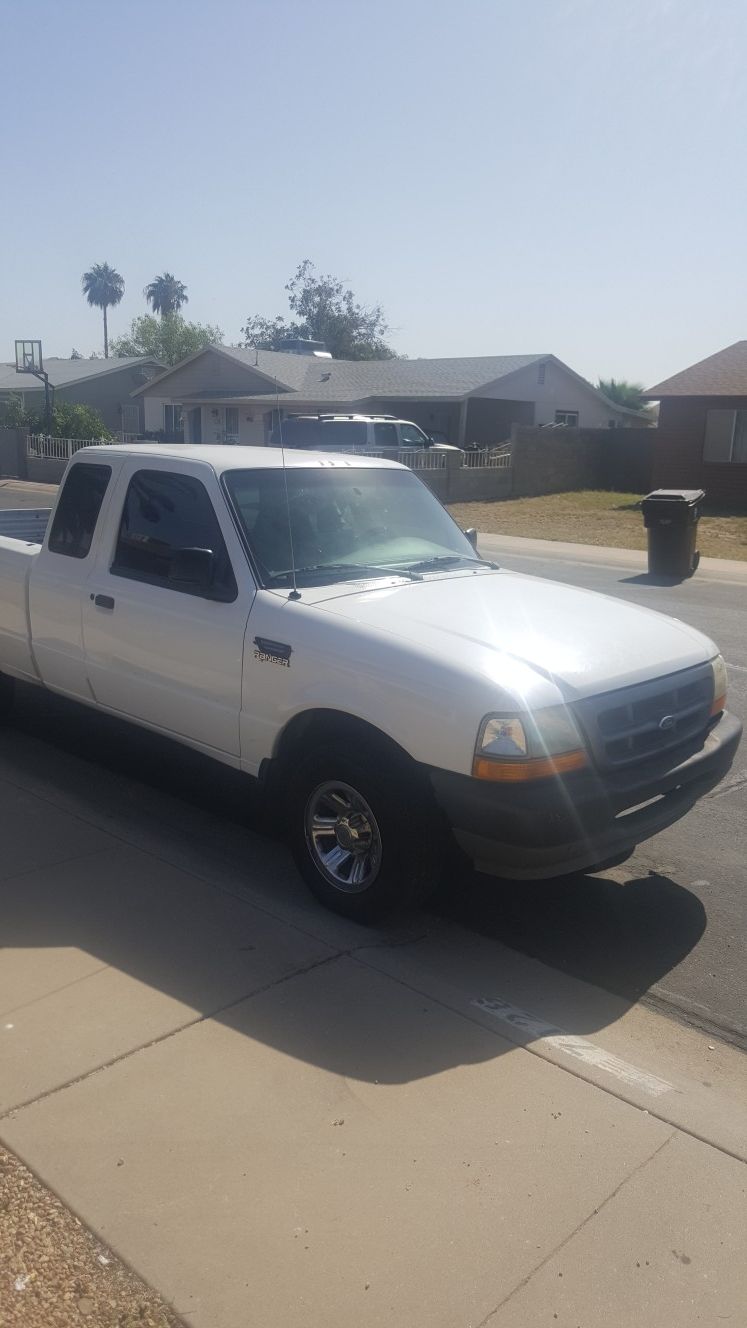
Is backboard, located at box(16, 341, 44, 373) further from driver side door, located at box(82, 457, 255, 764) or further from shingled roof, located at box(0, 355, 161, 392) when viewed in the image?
driver side door, located at box(82, 457, 255, 764)

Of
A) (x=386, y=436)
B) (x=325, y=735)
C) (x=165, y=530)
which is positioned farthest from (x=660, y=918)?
(x=386, y=436)

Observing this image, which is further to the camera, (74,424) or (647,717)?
(74,424)

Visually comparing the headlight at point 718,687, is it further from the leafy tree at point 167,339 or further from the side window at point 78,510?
the leafy tree at point 167,339

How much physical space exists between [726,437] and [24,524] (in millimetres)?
25822

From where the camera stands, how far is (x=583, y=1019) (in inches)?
159

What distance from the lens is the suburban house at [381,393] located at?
36844 millimetres

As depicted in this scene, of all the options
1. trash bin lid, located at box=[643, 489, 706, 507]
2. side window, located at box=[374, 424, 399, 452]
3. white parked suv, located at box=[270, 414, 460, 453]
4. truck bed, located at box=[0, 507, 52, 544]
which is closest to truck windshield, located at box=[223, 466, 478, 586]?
truck bed, located at box=[0, 507, 52, 544]

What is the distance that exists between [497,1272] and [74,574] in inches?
169

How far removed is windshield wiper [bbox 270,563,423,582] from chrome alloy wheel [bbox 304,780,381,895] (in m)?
1.04

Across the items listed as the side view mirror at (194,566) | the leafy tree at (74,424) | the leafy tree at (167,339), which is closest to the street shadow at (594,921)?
the side view mirror at (194,566)

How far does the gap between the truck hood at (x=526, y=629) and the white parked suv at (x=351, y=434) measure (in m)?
15.8

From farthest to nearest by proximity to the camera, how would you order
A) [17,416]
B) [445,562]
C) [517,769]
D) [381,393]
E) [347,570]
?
[17,416]
[381,393]
[445,562]
[347,570]
[517,769]

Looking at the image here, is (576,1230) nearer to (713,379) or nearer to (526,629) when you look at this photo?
(526,629)

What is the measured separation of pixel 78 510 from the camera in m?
6.21
